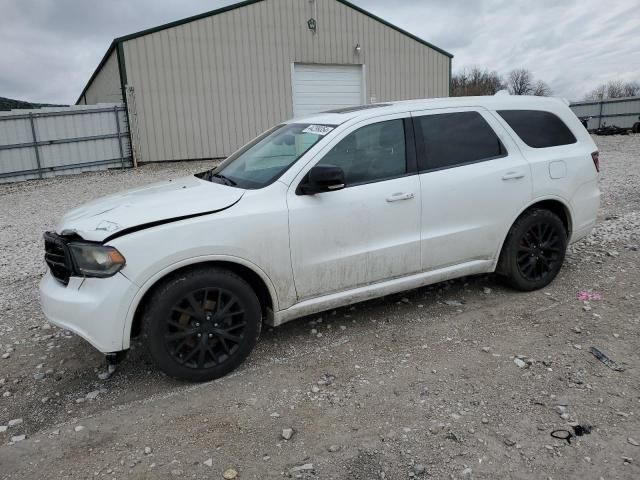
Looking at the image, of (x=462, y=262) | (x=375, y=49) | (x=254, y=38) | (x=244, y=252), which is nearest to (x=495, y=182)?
(x=462, y=262)

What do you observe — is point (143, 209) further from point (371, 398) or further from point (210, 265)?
point (371, 398)

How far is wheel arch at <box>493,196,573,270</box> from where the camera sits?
176 inches

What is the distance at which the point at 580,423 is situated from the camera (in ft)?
9.20

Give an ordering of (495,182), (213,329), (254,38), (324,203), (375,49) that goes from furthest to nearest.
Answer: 1. (375,49)
2. (254,38)
3. (495,182)
4. (324,203)
5. (213,329)

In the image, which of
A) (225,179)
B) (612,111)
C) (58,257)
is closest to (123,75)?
(225,179)

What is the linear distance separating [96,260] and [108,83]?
56.8ft

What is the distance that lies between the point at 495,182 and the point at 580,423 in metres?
2.12

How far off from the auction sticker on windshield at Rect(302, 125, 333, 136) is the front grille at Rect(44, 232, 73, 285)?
6.40ft

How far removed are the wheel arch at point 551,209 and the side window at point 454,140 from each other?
1.81ft

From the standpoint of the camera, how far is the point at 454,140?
427cm

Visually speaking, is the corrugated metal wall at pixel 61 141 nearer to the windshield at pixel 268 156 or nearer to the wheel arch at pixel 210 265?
the windshield at pixel 268 156

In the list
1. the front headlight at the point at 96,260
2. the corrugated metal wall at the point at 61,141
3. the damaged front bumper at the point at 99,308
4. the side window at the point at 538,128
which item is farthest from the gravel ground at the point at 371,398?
the corrugated metal wall at the point at 61,141

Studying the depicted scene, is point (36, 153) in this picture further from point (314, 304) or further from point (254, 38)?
point (314, 304)

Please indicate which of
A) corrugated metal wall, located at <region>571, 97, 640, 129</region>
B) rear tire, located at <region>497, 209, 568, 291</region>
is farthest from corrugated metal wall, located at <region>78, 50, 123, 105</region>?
corrugated metal wall, located at <region>571, 97, 640, 129</region>
